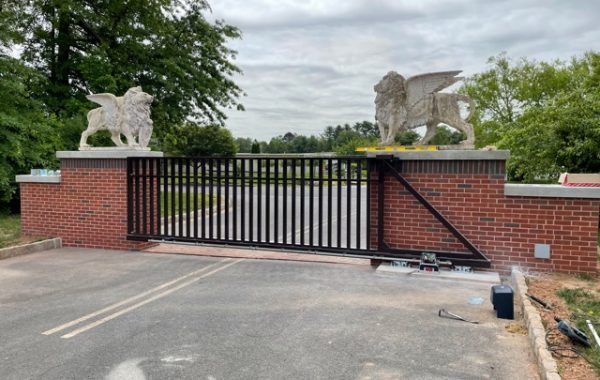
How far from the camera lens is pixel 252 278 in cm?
679

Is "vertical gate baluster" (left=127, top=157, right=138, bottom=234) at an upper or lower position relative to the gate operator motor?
upper

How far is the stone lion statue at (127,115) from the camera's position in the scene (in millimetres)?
8859

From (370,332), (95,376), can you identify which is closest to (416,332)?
(370,332)

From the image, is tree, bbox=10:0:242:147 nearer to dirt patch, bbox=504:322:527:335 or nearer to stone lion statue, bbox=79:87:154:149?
stone lion statue, bbox=79:87:154:149

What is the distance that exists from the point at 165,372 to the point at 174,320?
4.09ft

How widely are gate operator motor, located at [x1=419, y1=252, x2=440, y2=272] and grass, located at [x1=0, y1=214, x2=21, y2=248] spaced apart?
734cm

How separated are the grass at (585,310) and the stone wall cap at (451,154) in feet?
6.40

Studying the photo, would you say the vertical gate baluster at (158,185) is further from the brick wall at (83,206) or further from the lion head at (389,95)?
the lion head at (389,95)

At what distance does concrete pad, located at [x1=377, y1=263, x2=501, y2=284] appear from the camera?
252 inches

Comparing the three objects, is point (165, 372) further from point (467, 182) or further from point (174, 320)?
point (467, 182)

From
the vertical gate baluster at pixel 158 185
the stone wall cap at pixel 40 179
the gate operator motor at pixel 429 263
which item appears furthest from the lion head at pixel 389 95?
the stone wall cap at pixel 40 179

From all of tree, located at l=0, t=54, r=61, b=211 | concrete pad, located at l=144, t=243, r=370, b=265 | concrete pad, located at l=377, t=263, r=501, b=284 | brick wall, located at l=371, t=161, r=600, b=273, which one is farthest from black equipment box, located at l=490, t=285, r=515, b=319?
tree, located at l=0, t=54, r=61, b=211

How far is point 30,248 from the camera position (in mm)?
8766

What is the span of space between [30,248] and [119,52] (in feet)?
32.9
